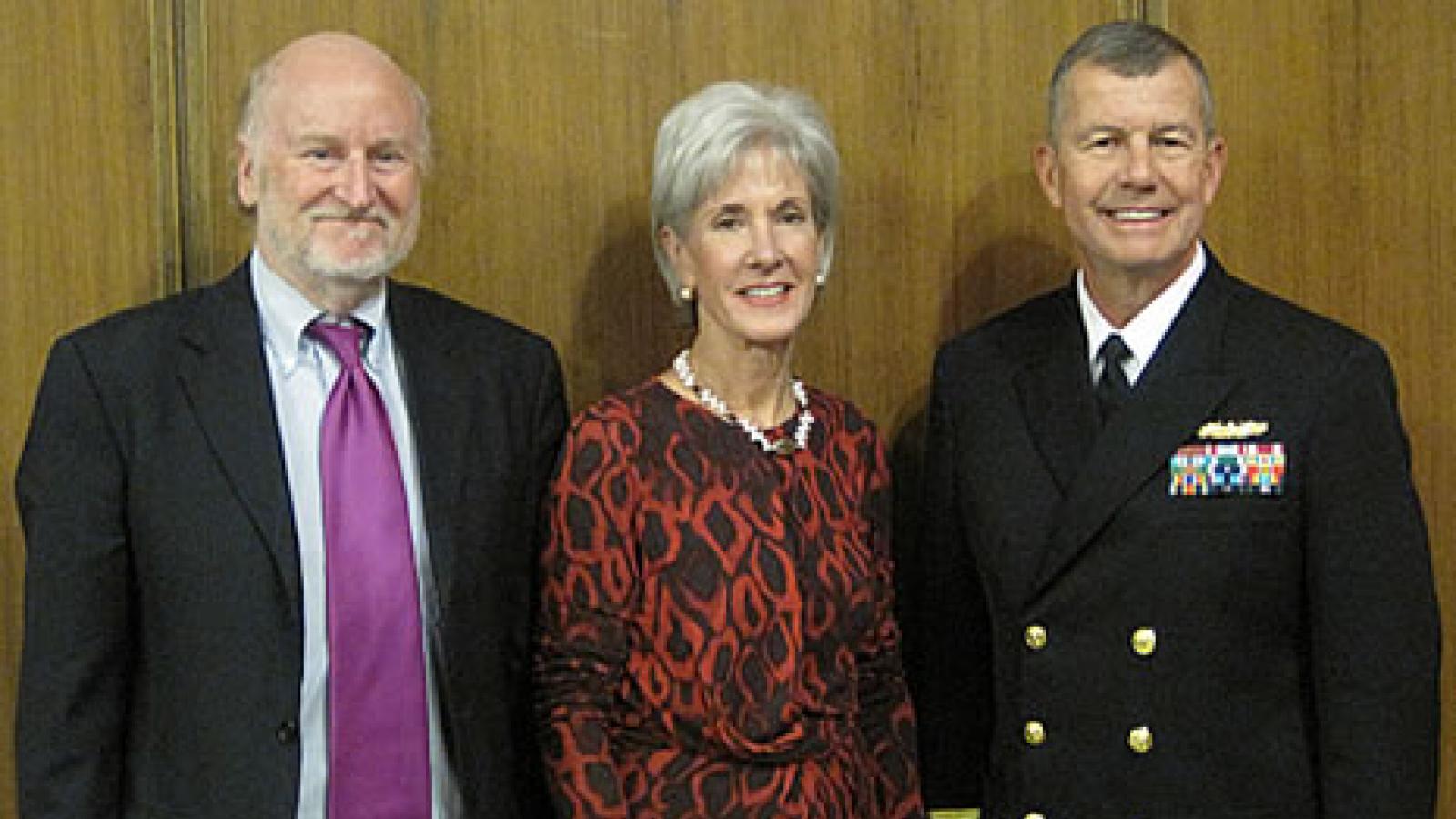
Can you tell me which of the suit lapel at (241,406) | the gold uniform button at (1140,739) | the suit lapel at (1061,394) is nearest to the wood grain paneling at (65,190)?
the suit lapel at (241,406)

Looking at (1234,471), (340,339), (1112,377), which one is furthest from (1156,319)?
(340,339)

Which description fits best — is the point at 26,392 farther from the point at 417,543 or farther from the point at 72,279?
the point at 417,543

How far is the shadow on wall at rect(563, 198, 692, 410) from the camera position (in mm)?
2830

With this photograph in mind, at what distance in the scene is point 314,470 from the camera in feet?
7.36

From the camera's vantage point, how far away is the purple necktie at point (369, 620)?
7.20ft

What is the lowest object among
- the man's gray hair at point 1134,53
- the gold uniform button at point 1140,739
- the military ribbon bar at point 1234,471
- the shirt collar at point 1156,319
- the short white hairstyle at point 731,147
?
the gold uniform button at point 1140,739

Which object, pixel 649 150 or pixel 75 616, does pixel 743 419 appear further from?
pixel 75 616

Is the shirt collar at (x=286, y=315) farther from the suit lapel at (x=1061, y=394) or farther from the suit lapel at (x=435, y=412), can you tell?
the suit lapel at (x=1061, y=394)

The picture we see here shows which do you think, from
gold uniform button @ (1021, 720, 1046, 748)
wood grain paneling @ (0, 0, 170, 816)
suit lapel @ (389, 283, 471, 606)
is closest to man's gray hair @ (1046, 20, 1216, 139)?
gold uniform button @ (1021, 720, 1046, 748)

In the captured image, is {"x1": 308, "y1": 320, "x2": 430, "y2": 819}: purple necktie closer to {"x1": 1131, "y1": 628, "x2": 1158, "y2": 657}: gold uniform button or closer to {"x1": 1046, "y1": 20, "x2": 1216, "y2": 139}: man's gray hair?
{"x1": 1131, "y1": 628, "x2": 1158, "y2": 657}: gold uniform button

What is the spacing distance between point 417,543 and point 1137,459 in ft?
2.97

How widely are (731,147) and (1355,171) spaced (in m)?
1.18

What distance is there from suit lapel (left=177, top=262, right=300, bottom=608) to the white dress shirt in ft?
0.07

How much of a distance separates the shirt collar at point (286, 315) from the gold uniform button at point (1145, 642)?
1.02m
